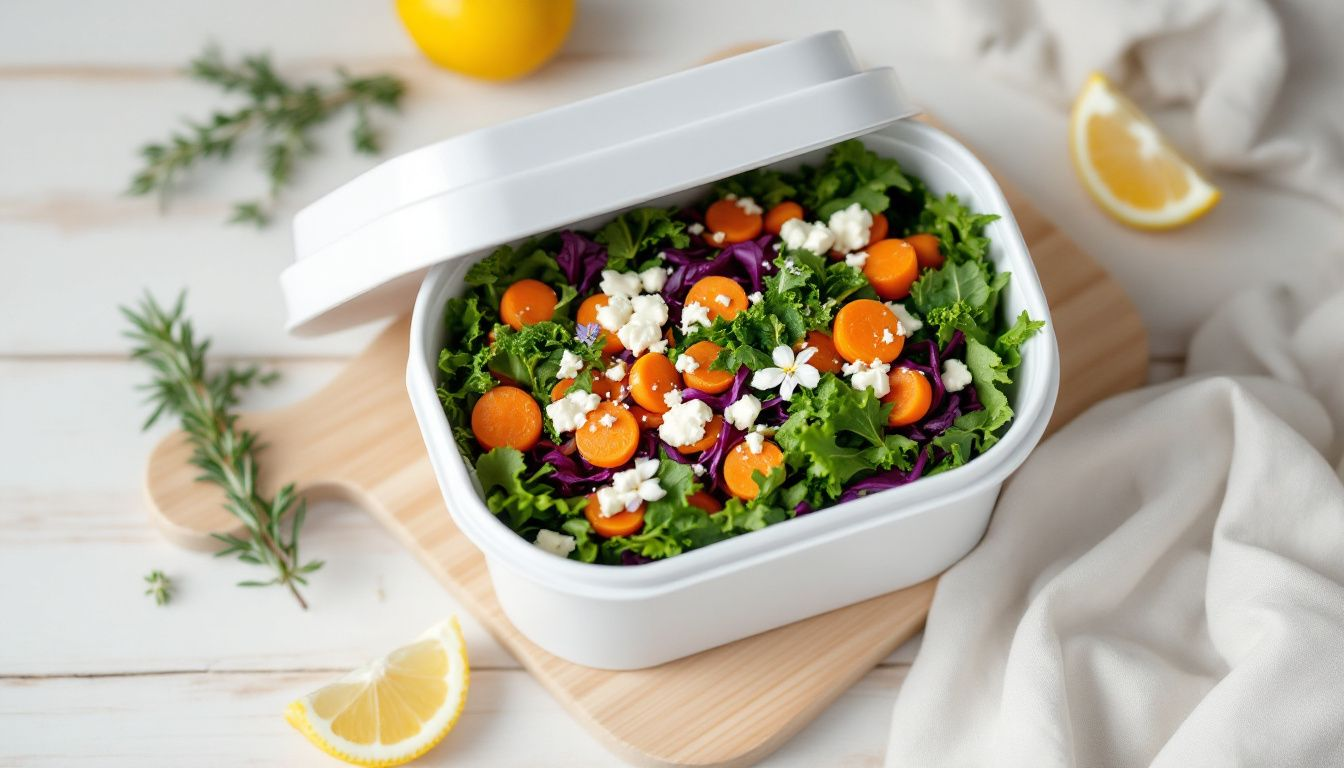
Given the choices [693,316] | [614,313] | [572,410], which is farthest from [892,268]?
[572,410]

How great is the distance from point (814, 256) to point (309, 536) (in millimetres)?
913

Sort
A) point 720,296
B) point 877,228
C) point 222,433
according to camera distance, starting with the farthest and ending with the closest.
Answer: point 222,433, point 877,228, point 720,296

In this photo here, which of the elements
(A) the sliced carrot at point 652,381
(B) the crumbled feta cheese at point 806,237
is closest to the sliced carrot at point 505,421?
(A) the sliced carrot at point 652,381

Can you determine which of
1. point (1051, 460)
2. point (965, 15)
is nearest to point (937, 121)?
point (965, 15)

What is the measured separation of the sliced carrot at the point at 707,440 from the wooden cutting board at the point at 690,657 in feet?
1.05

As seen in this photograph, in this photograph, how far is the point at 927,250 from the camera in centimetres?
168

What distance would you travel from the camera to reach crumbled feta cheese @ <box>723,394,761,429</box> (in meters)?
1.50

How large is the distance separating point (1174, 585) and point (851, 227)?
0.72 metres

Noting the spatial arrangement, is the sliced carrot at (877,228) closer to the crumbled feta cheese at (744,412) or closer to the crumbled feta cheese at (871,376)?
the crumbled feta cheese at (871,376)

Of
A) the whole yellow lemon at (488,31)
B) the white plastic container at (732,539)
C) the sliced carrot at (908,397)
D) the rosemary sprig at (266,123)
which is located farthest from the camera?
the rosemary sprig at (266,123)

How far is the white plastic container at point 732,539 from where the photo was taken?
1.40 metres

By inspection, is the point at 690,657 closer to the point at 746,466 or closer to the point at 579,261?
the point at 746,466

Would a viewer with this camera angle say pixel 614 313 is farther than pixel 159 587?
No

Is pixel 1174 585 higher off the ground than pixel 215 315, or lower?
lower
